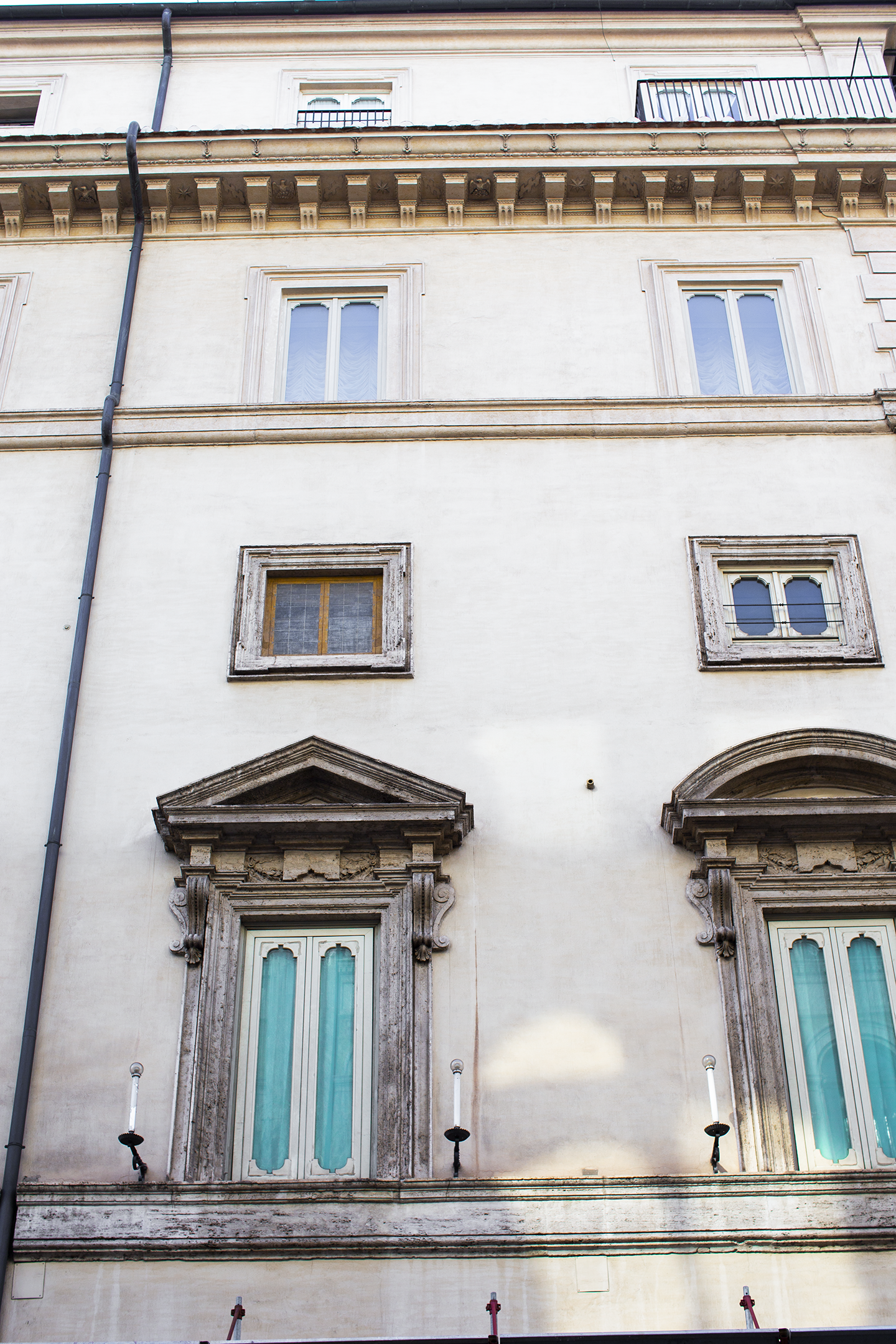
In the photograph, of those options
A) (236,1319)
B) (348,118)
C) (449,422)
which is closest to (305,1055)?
(236,1319)

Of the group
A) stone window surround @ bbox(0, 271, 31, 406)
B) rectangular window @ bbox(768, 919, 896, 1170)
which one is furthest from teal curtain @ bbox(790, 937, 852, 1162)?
stone window surround @ bbox(0, 271, 31, 406)

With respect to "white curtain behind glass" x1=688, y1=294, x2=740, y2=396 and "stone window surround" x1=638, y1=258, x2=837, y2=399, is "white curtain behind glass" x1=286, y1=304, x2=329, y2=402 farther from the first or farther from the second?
"white curtain behind glass" x1=688, y1=294, x2=740, y2=396

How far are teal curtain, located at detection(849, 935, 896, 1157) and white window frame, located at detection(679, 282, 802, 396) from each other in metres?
6.40

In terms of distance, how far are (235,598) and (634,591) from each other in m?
3.81

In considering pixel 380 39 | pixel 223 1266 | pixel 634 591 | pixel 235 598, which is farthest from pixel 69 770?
pixel 380 39

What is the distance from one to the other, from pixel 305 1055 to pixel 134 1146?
147 centimetres

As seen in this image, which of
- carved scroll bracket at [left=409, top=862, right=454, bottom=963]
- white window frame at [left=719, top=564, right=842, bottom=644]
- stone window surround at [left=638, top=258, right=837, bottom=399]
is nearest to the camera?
carved scroll bracket at [left=409, top=862, right=454, bottom=963]

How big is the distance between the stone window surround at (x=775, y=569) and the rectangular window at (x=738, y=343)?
2189 mm

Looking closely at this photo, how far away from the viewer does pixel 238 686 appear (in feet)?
45.4

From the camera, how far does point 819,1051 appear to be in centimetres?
1196

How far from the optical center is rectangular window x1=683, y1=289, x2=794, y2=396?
16.3 meters

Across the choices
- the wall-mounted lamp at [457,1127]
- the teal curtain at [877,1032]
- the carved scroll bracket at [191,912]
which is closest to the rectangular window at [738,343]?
the teal curtain at [877,1032]

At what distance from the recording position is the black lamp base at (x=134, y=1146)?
36.5ft

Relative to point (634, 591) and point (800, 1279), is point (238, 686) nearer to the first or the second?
point (634, 591)
